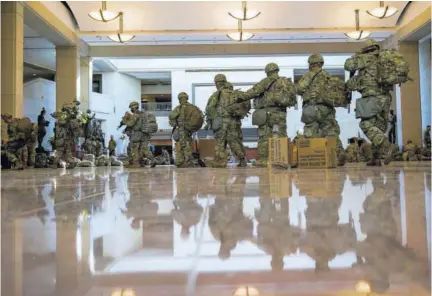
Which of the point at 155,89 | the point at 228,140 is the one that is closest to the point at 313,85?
the point at 228,140

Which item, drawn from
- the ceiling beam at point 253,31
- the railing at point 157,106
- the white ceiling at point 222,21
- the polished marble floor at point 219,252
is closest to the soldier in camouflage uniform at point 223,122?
the polished marble floor at point 219,252

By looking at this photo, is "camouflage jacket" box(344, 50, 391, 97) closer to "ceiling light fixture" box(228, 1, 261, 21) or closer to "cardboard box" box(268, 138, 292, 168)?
"cardboard box" box(268, 138, 292, 168)

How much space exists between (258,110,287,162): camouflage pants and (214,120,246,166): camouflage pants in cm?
59

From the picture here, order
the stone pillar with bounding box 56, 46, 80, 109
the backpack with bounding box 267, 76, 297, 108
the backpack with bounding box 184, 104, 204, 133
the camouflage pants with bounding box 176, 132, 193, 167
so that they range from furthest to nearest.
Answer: the stone pillar with bounding box 56, 46, 80, 109, the camouflage pants with bounding box 176, 132, 193, 167, the backpack with bounding box 184, 104, 204, 133, the backpack with bounding box 267, 76, 297, 108

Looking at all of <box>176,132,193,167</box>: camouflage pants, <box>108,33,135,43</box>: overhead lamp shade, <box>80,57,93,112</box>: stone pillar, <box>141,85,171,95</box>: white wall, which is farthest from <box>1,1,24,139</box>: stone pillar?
<box>141,85,171,95</box>: white wall

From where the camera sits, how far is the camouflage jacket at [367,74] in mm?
6863

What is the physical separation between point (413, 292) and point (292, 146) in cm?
619

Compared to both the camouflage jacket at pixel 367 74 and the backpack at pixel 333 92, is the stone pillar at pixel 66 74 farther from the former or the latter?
the camouflage jacket at pixel 367 74

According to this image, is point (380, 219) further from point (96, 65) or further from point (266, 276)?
point (96, 65)

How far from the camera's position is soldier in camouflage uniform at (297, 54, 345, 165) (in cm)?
739

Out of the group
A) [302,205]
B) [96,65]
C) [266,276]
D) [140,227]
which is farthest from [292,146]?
[96,65]

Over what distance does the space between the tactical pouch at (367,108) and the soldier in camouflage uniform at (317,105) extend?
0.64 m

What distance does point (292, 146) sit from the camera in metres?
6.80

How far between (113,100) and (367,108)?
20.3 metres
